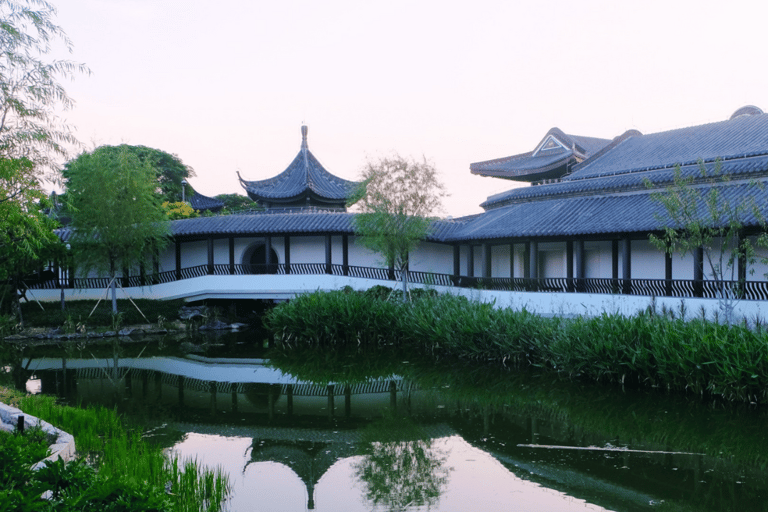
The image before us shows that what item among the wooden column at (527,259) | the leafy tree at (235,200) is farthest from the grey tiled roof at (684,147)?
the leafy tree at (235,200)

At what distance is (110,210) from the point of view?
20.9 m

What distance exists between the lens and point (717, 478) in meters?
6.95

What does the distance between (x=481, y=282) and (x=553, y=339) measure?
26.9 ft

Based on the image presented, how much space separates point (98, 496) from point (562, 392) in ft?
28.9

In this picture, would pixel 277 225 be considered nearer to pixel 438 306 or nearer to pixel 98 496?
pixel 438 306

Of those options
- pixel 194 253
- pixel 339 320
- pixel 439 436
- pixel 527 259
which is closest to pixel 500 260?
pixel 527 259

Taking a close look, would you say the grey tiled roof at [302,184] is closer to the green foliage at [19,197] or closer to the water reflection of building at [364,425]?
the water reflection of building at [364,425]

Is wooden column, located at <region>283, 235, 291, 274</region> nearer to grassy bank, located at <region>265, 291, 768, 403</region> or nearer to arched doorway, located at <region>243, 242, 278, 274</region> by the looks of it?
arched doorway, located at <region>243, 242, 278, 274</region>

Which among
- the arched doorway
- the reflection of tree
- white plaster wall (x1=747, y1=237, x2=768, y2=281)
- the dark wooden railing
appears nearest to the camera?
the reflection of tree

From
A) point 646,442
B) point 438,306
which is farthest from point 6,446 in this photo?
point 438,306

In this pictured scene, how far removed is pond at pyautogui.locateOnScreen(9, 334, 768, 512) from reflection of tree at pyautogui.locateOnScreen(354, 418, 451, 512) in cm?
3

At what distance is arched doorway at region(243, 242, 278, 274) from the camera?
23.7m

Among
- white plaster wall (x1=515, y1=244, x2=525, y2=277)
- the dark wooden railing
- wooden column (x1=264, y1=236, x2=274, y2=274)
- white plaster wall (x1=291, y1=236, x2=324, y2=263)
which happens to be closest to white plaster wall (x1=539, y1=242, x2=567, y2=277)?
white plaster wall (x1=515, y1=244, x2=525, y2=277)

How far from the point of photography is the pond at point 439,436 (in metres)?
6.60
